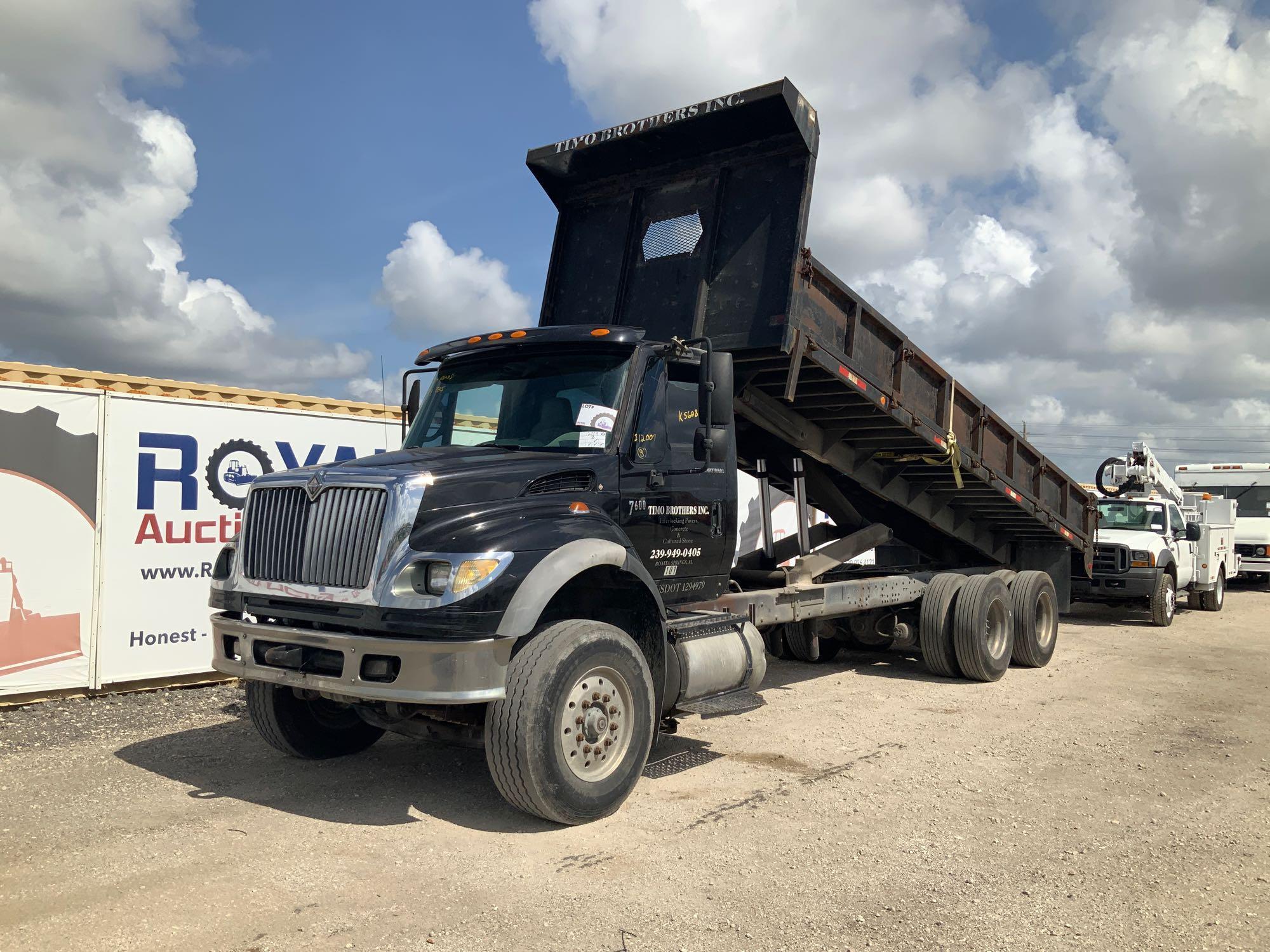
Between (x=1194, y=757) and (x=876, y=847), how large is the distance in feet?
10.2

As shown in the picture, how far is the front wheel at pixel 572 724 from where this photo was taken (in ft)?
15.3

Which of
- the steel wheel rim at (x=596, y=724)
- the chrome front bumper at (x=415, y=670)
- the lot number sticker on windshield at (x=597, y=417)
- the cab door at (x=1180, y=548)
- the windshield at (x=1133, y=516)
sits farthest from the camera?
the windshield at (x=1133, y=516)

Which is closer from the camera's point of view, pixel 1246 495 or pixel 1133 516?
pixel 1133 516

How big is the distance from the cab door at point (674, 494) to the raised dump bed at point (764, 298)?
3.32 feet

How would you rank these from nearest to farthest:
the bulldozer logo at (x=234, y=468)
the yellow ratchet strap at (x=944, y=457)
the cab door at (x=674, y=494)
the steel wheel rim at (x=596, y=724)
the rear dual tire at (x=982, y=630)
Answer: the steel wheel rim at (x=596, y=724) → the cab door at (x=674, y=494) → the yellow ratchet strap at (x=944, y=457) → the bulldozer logo at (x=234, y=468) → the rear dual tire at (x=982, y=630)

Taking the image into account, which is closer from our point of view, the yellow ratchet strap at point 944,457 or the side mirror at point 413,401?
the side mirror at point 413,401

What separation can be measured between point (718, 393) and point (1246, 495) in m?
19.3

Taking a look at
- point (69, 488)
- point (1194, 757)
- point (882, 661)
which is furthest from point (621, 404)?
point (882, 661)

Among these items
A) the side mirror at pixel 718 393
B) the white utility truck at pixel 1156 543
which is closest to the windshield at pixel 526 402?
the side mirror at pixel 718 393

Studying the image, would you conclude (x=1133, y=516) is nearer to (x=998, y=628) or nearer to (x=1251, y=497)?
(x=1251, y=497)

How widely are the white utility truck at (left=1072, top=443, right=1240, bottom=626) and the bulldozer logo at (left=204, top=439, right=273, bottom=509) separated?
11.0 metres

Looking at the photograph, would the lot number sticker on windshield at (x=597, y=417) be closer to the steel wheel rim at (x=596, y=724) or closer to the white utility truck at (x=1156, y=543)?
the steel wheel rim at (x=596, y=724)

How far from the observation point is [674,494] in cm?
600

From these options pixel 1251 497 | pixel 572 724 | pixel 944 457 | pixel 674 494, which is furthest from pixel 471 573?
pixel 1251 497
